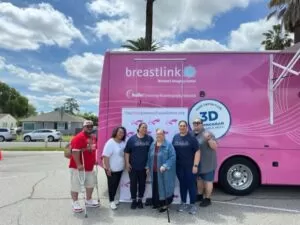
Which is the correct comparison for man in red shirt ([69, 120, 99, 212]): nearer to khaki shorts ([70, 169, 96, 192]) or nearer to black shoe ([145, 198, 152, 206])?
khaki shorts ([70, 169, 96, 192])

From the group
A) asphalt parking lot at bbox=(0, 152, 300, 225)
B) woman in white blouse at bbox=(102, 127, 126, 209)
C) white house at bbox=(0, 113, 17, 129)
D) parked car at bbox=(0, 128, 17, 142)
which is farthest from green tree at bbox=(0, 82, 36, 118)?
woman in white blouse at bbox=(102, 127, 126, 209)

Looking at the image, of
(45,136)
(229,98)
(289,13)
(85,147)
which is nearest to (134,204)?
(85,147)

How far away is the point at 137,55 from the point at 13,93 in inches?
3764

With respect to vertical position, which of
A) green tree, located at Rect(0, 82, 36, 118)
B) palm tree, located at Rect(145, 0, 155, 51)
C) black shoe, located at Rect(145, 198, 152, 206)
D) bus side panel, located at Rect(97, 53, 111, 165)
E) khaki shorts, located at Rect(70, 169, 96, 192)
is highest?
green tree, located at Rect(0, 82, 36, 118)

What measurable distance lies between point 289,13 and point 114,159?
20.4 metres

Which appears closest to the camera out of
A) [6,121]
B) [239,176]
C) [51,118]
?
[239,176]

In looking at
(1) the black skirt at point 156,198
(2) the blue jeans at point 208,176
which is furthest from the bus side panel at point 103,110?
(2) the blue jeans at point 208,176

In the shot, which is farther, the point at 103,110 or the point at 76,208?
the point at 103,110

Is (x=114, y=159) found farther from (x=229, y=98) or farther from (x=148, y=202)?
(x=229, y=98)

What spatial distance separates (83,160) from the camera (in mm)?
6656

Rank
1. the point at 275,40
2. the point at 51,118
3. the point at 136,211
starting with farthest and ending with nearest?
the point at 51,118 → the point at 275,40 → the point at 136,211

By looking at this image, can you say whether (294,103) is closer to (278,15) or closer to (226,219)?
(226,219)

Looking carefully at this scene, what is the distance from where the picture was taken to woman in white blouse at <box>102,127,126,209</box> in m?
6.91

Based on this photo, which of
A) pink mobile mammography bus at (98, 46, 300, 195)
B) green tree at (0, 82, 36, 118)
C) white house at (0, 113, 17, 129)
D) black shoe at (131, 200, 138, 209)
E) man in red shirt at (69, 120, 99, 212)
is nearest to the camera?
man in red shirt at (69, 120, 99, 212)
